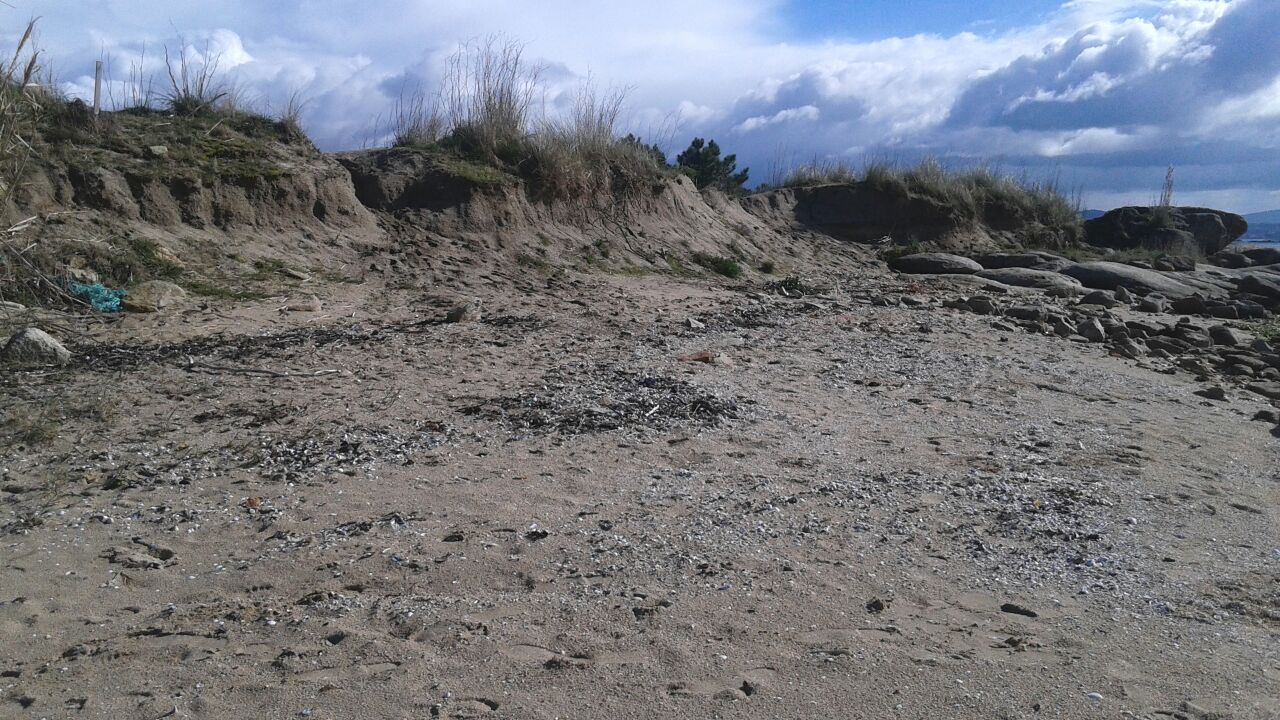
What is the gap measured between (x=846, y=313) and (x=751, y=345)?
2546 millimetres

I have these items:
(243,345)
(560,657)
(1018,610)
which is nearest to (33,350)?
(243,345)

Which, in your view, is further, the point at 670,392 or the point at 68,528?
the point at 670,392

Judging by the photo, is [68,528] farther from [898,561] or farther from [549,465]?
[898,561]

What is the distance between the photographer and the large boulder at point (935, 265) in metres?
15.4

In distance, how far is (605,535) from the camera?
4.38m

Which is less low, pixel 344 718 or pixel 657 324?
pixel 657 324

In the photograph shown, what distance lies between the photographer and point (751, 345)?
8.29m

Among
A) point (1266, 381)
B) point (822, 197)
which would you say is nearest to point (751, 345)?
point (1266, 381)

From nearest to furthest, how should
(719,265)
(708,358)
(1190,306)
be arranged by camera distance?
1. (708,358)
2. (719,265)
3. (1190,306)

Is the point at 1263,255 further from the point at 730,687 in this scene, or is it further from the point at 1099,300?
the point at 730,687

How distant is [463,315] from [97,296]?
2.77 m

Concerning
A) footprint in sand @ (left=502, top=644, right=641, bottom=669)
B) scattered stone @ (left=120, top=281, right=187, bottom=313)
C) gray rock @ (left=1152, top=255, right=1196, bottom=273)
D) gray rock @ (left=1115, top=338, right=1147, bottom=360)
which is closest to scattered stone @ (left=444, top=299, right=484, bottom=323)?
scattered stone @ (left=120, top=281, right=187, bottom=313)

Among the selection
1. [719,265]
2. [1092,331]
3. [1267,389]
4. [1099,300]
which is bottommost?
[1267,389]

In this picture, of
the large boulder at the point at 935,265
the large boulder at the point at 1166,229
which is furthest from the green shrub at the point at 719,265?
the large boulder at the point at 1166,229
